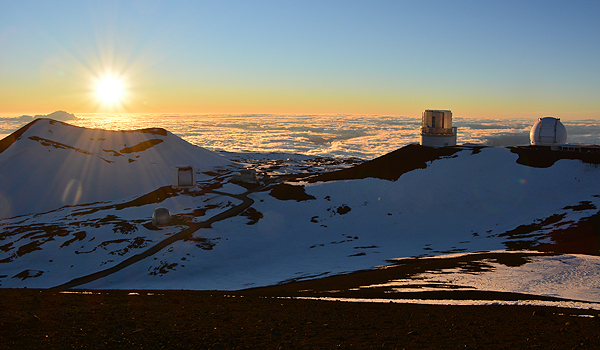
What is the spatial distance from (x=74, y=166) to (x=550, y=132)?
9584 cm

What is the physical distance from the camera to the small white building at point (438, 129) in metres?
67.8

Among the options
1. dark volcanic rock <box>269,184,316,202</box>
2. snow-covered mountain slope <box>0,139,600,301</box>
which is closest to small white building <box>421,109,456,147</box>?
snow-covered mountain slope <box>0,139,600,301</box>

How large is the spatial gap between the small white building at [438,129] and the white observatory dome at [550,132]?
1372 cm

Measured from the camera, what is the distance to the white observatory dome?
64.9 m

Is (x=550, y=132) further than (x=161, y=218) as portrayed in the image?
Yes

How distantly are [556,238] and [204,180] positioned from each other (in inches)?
2901

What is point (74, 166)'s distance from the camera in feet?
284

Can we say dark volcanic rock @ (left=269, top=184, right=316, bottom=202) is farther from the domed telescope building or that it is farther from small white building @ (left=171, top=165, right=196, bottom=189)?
the domed telescope building

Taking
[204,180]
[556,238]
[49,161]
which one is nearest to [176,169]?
[204,180]

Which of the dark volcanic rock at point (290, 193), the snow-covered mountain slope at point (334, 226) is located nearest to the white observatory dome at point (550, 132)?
the snow-covered mountain slope at point (334, 226)

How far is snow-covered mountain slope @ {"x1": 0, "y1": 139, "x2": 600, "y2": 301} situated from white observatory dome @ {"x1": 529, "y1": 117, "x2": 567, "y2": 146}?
9.09 metres

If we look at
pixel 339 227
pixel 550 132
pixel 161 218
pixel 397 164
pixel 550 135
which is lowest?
pixel 339 227

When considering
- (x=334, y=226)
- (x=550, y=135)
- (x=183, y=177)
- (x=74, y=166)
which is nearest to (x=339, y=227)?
(x=334, y=226)

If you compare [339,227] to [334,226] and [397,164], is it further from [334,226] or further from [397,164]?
[397,164]
